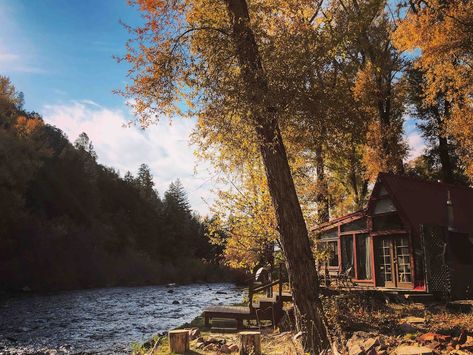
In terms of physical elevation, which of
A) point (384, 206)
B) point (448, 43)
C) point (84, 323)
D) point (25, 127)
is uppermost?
point (25, 127)

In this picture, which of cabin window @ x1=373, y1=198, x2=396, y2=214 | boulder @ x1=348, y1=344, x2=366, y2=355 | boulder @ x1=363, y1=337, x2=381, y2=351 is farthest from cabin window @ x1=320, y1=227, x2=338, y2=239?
boulder @ x1=348, y1=344, x2=366, y2=355

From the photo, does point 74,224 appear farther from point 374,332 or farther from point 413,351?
point 413,351

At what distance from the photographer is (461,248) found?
59.6 ft

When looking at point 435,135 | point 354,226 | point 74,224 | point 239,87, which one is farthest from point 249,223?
point 74,224

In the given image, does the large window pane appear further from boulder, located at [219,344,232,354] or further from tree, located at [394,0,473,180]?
boulder, located at [219,344,232,354]

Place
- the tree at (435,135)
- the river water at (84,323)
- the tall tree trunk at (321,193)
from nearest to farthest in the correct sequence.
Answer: the river water at (84,323), the tall tree trunk at (321,193), the tree at (435,135)

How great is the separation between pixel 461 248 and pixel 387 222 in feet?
10.1

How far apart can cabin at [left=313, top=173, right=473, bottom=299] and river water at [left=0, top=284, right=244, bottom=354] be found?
830cm

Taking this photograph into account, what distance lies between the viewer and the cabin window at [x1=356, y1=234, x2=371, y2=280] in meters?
20.1

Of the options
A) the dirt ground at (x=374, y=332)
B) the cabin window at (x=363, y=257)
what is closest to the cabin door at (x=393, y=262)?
the cabin window at (x=363, y=257)

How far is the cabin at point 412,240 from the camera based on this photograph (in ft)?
53.0

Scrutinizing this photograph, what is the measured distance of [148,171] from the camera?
11281 centimetres

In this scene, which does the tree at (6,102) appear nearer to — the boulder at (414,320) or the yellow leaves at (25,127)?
the yellow leaves at (25,127)

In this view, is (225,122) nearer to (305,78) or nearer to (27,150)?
(305,78)
